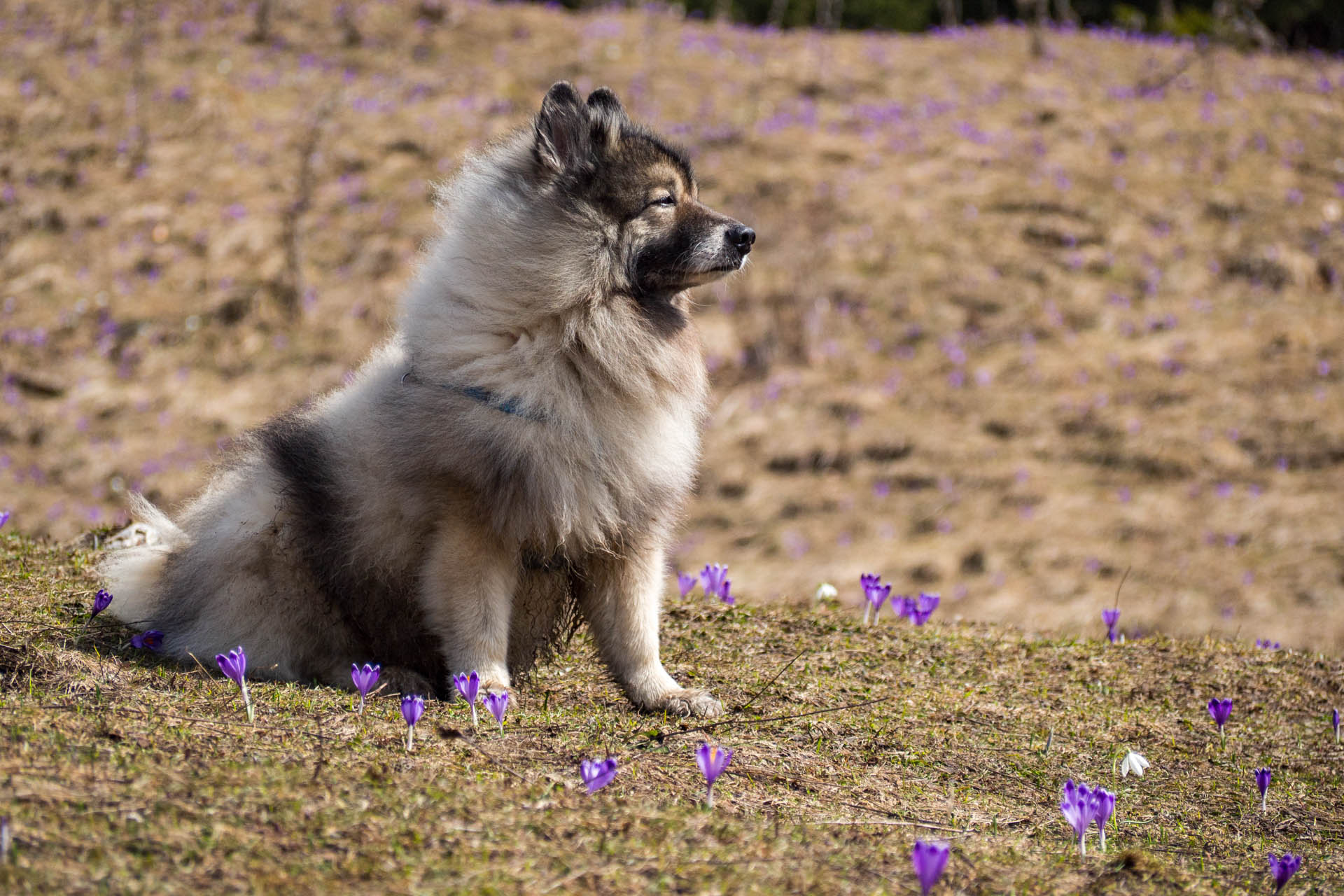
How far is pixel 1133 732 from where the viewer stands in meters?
4.40

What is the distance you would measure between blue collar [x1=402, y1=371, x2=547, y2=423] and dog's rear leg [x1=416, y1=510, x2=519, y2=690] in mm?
388

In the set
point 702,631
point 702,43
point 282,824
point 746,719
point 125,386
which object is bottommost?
point 125,386

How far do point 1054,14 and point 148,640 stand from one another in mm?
30450

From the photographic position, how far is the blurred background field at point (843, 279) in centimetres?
1063

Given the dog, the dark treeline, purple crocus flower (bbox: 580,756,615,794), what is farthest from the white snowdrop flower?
the dark treeline

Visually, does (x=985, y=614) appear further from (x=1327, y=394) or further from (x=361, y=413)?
(x=361, y=413)

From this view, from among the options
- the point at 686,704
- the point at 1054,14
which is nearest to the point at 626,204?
the point at 686,704

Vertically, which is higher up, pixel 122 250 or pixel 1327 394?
pixel 1327 394

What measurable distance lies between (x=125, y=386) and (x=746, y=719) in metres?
10.9

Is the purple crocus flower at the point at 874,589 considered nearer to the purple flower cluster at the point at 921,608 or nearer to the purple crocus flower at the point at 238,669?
the purple flower cluster at the point at 921,608

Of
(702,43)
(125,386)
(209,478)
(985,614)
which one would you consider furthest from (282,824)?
(702,43)

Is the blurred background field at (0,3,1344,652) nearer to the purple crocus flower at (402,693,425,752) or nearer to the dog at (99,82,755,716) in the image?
the dog at (99,82,755,716)

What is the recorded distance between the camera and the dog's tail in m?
4.57

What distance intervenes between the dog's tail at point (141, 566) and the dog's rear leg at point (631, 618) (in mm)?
1749
